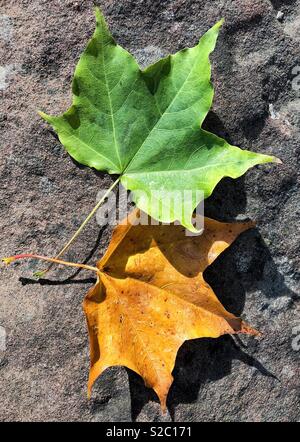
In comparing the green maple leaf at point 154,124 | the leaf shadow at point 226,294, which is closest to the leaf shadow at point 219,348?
the leaf shadow at point 226,294

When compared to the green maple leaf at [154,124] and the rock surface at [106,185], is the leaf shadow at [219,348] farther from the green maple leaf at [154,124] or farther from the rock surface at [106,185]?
the green maple leaf at [154,124]

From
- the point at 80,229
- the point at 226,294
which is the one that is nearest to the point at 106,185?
the point at 80,229

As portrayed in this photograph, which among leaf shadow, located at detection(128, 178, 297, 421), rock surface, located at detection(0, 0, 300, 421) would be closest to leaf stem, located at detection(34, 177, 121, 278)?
rock surface, located at detection(0, 0, 300, 421)

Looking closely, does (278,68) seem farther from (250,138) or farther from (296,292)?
(296,292)

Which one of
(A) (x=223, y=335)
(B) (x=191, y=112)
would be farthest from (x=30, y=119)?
(A) (x=223, y=335)

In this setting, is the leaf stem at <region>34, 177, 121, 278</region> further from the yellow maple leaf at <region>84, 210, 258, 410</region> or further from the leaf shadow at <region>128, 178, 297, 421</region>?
the leaf shadow at <region>128, 178, 297, 421</region>

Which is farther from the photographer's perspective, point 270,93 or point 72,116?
point 270,93
